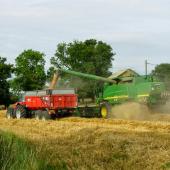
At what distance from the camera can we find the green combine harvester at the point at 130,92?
80.6 ft

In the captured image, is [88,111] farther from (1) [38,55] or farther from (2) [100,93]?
(1) [38,55]

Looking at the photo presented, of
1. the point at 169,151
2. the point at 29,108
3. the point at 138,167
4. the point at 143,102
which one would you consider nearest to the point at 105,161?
the point at 138,167

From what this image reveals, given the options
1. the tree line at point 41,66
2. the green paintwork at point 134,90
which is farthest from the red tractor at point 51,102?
the tree line at point 41,66

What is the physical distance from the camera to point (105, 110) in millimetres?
27062

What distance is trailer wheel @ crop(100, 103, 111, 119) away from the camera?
26.7 m

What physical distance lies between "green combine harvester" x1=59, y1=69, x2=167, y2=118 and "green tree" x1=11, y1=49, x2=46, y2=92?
34.0 metres

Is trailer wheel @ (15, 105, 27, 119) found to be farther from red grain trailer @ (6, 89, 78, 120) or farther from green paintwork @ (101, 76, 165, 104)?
green paintwork @ (101, 76, 165, 104)

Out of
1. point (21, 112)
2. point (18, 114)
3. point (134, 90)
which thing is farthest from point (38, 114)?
point (134, 90)

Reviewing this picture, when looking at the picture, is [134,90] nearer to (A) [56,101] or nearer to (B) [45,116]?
(A) [56,101]

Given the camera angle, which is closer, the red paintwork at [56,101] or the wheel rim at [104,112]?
the red paintwork at [56,101]

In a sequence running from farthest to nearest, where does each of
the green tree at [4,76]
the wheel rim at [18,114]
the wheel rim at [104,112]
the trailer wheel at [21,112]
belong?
1. the green tree at [4,76]
2. the wheel rim at [18,114]
3. the trailer wheel at [21,112]
4. the wheel rim at [104,112]

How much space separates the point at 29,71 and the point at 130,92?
38.5m

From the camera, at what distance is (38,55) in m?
64.8

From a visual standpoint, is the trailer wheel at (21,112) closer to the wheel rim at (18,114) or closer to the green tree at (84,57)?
Result: the wheel rim at (18,114)
